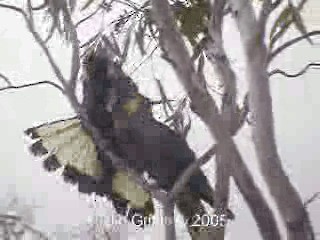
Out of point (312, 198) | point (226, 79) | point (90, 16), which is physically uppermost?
Result: point (90, 16)

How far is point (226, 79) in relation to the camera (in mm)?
882

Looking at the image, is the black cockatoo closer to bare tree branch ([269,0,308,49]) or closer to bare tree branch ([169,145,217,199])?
bare tree branch ([169,145,217,199])

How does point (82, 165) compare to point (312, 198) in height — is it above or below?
above

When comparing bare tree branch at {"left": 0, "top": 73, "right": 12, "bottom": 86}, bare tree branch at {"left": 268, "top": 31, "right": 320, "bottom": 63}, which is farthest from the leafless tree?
bare tree branch at {"left": 0, "top": 73, "right": 12, "bottom": 86}

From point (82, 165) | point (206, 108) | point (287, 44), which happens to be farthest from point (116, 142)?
point (287, 44)

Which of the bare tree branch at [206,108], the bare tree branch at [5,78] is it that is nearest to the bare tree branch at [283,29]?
the bare tree branch at [206,108]

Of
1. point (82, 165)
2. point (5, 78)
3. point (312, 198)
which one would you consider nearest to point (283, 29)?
point (312, 198)

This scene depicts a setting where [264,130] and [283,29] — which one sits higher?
[283,29]

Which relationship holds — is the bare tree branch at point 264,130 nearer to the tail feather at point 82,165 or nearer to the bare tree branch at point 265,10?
the bare tree branch at point 265,10

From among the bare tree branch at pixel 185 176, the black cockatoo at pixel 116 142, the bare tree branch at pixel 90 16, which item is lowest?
the bare tree branch at pixel 185 176

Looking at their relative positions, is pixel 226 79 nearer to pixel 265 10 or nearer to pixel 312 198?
pixel 265 10

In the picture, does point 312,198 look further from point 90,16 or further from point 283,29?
point 90,16

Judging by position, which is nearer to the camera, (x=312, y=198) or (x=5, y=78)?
(x=312, y=198)

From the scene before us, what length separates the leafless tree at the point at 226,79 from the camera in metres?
0.83
